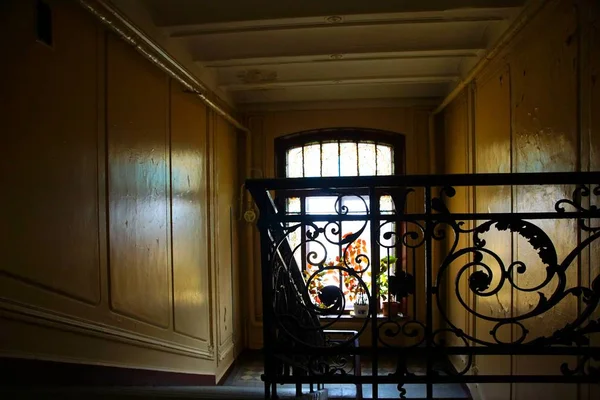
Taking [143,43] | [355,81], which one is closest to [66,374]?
[143,43]

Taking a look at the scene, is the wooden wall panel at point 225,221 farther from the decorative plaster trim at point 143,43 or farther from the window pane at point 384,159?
the window pane at point 384,159

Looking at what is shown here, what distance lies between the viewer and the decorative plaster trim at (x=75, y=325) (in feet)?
4.60

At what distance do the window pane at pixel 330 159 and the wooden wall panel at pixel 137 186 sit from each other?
2531mm

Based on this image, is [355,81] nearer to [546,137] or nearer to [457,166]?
[457,166]

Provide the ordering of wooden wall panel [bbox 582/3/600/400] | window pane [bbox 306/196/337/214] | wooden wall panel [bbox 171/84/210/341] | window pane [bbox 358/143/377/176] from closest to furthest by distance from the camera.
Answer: wooden wall panel [bbox 582/3/600/400] → wooden wall panel [bbox 171/84/210/341] → window pane [bbox 358/143/377/176] → window pane [bbox 306/196/337/214]

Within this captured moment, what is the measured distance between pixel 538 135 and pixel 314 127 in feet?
9.92

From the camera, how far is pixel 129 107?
7.79 ft

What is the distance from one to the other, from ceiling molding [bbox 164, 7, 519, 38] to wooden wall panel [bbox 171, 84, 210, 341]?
1.77ft

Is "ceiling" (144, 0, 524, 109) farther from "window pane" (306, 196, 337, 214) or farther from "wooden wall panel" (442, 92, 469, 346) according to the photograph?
"window pane" (306, 196, 337, 214)

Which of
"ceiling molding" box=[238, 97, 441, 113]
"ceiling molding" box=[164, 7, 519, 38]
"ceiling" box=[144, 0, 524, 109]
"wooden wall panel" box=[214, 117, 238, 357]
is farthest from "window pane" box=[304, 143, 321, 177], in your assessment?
"ceiling molding" box=[164, 7, 519, 38]

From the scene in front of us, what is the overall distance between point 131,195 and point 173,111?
3.00 ft

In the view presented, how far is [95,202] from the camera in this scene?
1992mm

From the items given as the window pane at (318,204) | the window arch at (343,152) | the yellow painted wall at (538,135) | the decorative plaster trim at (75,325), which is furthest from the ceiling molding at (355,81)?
the decorative plaster trim at (75,325)

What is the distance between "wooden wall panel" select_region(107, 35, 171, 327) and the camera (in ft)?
7.16
